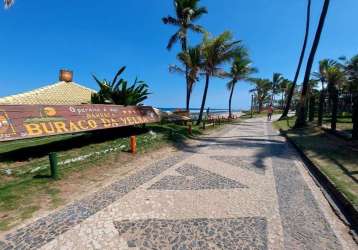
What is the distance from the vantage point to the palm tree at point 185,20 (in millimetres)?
22062

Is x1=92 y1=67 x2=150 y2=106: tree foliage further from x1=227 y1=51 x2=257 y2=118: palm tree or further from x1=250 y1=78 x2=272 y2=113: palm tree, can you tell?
x1=250 y1=78 x2=272 y2=113: palm tree

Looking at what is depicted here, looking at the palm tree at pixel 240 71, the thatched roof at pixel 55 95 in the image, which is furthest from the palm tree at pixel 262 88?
the thatched roof at pixel 55 95

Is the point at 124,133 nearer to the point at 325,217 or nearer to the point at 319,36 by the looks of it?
the point at 325,217

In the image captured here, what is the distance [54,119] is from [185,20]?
57.0 feet

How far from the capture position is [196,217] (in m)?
4.16

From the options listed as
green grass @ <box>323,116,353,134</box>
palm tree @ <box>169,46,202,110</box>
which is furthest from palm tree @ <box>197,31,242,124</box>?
green grass @ <box>323,116,353,134</box>

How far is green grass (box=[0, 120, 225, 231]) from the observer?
4500 millimetres

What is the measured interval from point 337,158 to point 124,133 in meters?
9.20

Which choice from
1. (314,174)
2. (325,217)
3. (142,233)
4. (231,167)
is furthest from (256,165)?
(142,233)

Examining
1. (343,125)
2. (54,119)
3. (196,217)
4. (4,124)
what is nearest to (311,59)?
(343,125)

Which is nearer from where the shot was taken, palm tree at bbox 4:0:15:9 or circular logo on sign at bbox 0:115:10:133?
circular logo on sign at bbox 0:115:10:133

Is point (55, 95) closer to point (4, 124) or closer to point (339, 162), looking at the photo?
point (4, 124)

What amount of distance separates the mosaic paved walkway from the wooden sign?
3.17m

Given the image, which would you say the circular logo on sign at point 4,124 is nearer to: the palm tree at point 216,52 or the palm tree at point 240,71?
Answer: the palm tree at point 216,52
